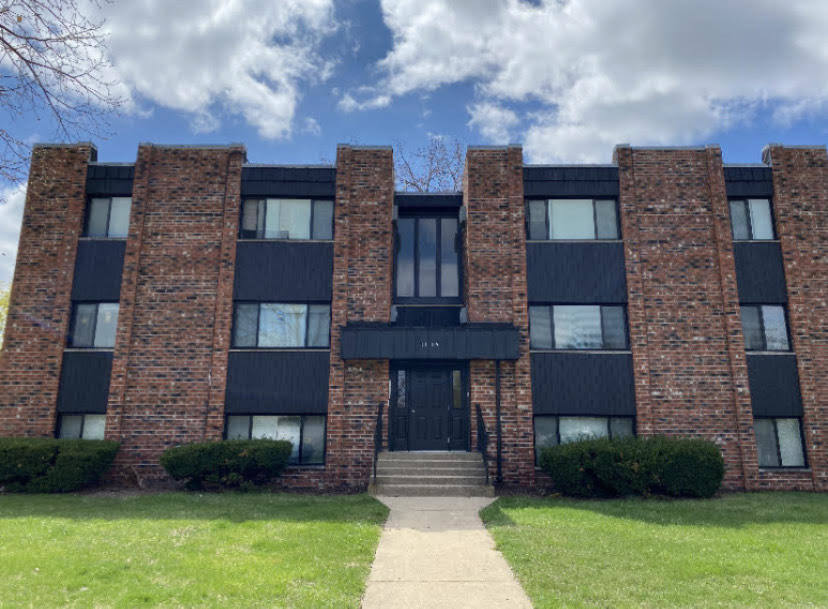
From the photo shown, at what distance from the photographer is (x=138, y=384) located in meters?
13.9

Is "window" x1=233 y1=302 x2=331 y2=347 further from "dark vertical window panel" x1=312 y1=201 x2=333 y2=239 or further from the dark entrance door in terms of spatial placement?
the dark entrance door

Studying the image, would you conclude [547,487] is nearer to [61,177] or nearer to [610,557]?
[610,557]

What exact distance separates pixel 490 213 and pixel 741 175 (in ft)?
23.8

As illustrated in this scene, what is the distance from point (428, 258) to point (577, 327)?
465 centimetres

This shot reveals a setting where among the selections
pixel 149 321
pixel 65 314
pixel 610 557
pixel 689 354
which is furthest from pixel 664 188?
pixel 65 314

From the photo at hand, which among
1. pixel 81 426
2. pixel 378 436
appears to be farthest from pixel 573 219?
pixel 81 426

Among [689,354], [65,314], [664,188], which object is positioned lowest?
[689,354]

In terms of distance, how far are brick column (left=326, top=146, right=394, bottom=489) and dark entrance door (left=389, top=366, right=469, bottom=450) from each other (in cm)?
70

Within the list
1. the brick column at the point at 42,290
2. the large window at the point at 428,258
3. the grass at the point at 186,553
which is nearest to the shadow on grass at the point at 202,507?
the grass at the point at 186,553

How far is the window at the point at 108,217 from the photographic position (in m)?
15.1

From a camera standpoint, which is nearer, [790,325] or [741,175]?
[790,325]

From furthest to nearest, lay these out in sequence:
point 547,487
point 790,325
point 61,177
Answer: point 61,177 < point 790,325 < point 547,487

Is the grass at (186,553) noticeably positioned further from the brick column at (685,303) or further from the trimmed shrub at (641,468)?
the brick column at (685,303)

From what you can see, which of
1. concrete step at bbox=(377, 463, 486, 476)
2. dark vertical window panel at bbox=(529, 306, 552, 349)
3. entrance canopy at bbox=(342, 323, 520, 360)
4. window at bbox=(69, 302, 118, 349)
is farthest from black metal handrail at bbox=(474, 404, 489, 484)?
window at bbox=(69, 302, 118, 349)
